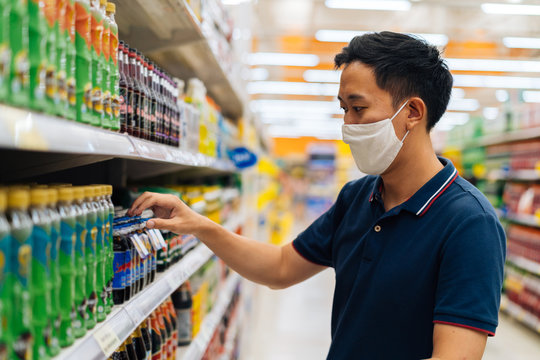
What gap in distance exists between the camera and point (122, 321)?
A: 1.18m

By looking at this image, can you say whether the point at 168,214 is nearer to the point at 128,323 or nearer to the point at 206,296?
the point at 128,323

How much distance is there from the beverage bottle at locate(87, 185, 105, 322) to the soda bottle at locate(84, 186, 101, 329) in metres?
0.01

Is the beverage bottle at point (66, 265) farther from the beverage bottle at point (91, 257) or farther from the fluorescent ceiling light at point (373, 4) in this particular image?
the fluorescent ceiling light at point (373, 4)

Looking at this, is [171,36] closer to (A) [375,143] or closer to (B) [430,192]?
(A) [375,143]

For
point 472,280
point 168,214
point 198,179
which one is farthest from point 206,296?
point 472,280

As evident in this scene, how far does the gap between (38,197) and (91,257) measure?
0.87 feet

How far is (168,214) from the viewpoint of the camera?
1.71m

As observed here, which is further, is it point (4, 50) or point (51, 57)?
point (51, 57)

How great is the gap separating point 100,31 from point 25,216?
468 millimetres

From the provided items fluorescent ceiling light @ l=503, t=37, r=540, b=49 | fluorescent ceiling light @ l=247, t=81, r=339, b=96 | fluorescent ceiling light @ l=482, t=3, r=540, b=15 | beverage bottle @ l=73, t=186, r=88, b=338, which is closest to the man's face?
beverage bottle @ l=73, t=186, r=88, b=338

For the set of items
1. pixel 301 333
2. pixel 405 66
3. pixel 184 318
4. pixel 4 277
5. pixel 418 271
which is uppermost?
pixel 405 66

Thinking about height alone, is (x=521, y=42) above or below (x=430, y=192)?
above

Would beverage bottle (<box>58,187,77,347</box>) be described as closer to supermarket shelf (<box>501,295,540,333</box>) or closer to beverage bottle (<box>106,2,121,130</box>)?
beverage bottle (<box>106,2,121,130</box>)

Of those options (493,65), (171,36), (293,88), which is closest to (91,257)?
(171,36)
